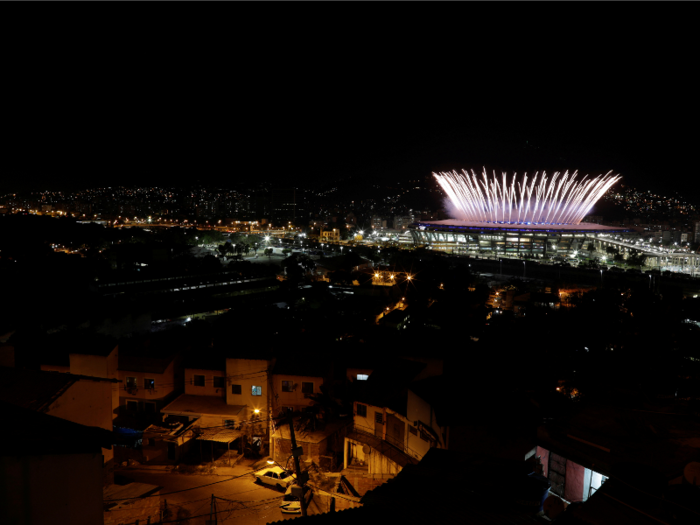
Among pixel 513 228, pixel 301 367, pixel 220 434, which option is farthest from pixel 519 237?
pixel 220 434

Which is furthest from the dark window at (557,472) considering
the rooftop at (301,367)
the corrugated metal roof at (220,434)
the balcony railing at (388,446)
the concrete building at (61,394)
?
the corrugated metal roof at (220,434)

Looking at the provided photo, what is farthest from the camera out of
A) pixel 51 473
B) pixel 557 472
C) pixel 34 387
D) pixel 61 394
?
pixel 34 387

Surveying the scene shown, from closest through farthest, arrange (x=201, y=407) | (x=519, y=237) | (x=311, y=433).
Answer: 1. (x=311, y=433)
2. (x=201, y=407)
3. (x=519, y=237)

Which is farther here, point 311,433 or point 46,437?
point 311,433

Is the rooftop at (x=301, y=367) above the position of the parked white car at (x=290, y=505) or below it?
above

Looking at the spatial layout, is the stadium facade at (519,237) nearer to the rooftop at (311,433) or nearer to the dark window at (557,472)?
the rooftop at (311,433)

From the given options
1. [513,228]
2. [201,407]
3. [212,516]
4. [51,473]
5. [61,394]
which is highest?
[51,473]

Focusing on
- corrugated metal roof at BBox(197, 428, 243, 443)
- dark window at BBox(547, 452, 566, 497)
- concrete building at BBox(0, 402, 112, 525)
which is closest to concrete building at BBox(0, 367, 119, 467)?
corrugated metal roof at BBox(197, 428, 243, 443)

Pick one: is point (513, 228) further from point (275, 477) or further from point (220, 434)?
point (275, 477)
